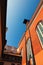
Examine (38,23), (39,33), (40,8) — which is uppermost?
(40,8)

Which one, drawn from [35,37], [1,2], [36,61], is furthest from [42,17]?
[1,2]

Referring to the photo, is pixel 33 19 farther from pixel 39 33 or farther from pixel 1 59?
pixel 1 59

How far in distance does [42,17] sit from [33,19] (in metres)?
2.64

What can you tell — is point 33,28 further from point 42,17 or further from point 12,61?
point 12,61

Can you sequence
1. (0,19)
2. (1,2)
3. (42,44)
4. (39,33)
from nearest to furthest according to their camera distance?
1. (1,2)
2. (0,19)
3. (42,44)
4. (39,33)

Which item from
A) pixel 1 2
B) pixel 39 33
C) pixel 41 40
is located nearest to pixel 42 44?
pixel 41 40

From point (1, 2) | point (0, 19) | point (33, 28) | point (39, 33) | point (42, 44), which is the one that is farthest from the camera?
point (33, 28)

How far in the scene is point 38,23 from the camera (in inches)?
576

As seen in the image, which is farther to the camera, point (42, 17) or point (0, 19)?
point (42, 17)

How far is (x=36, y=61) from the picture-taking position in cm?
1329

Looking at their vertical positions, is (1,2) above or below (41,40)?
above

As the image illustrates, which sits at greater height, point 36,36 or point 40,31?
point 40,31

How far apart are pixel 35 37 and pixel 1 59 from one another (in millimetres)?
7581

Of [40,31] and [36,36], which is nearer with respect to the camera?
[40,31]
